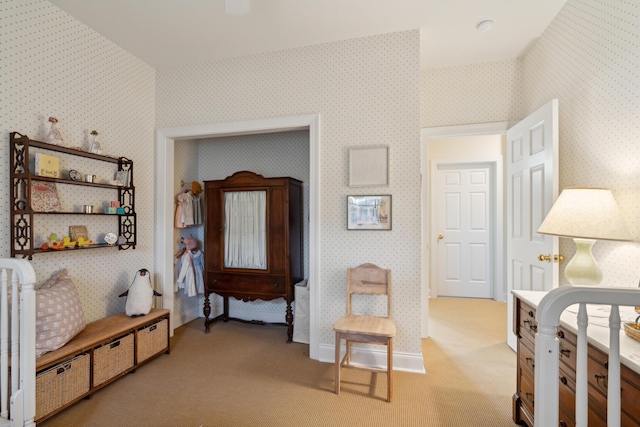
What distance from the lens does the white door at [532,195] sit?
86.0 inches

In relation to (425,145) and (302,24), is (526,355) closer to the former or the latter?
(425,145)

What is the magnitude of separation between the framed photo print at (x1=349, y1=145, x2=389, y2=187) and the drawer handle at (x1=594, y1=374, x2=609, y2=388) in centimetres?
174

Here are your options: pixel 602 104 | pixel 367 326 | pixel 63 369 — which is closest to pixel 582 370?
pixel 367 326

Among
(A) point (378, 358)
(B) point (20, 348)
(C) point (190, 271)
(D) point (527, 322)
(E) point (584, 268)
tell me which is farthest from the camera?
(C) point (190, 271)

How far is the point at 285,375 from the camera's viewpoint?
241 cm

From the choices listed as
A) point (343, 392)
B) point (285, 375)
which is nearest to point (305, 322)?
point (285, 375)

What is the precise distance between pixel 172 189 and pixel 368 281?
2268mm

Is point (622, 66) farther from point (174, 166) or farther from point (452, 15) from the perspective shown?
point (174, 166)

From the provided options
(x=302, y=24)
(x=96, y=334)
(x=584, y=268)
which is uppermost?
(x=302, y=24)

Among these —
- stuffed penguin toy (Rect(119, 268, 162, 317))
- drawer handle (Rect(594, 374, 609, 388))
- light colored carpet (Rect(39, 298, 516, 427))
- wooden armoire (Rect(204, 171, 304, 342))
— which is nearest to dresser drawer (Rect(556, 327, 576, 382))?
drawer handle (Rect(594, 374, 609, 388))

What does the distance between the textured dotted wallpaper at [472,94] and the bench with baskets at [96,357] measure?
330 cm

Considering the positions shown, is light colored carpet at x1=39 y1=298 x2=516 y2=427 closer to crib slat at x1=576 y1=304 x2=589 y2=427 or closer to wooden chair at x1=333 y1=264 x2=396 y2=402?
wooden chair at x1=333 y1=264 x2=396 y2=402

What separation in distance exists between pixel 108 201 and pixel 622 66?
12.5ft

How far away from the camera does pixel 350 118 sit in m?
2.63
